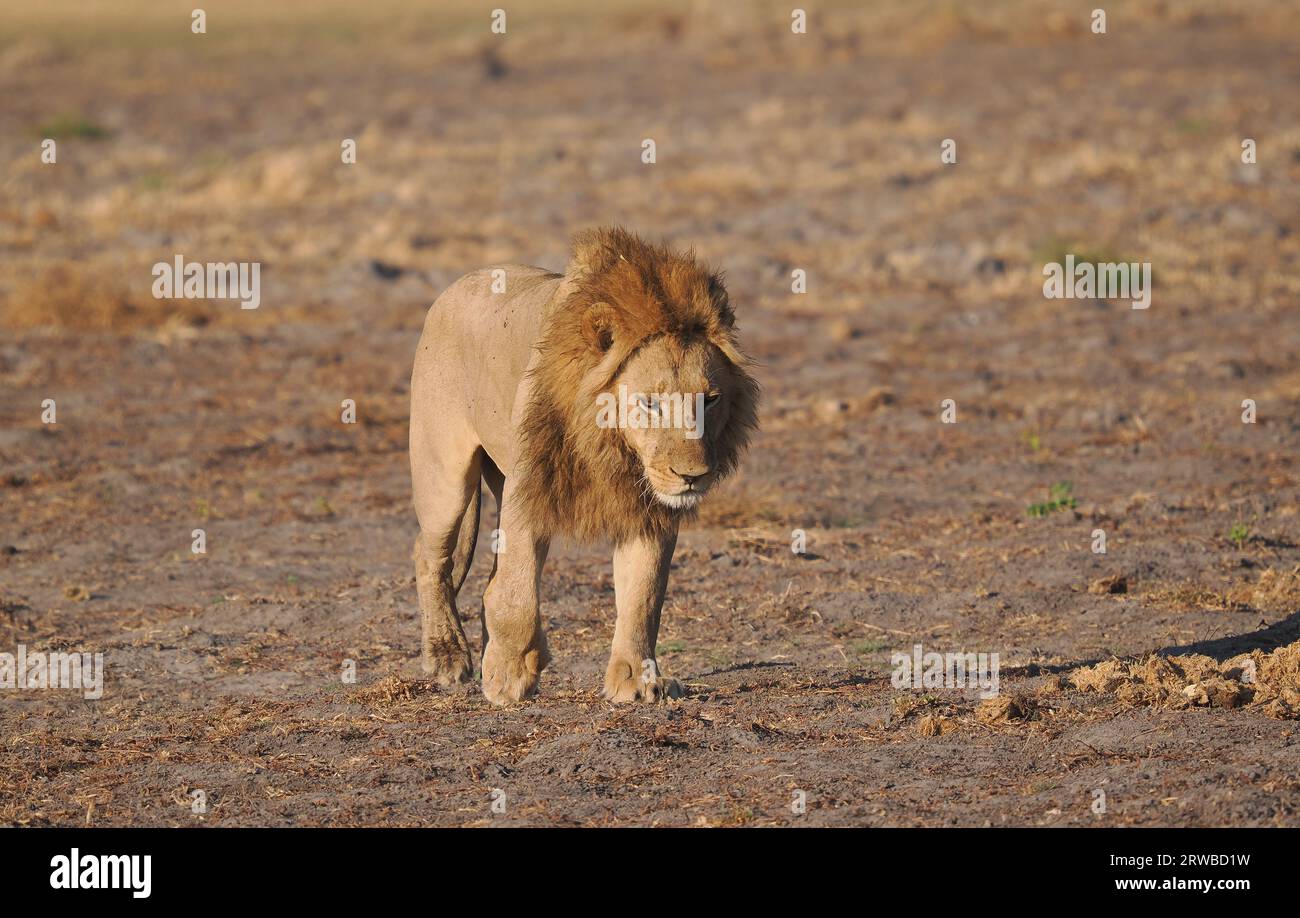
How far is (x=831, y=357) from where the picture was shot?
1474 cm

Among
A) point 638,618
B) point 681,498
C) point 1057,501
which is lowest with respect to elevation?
point 638,618

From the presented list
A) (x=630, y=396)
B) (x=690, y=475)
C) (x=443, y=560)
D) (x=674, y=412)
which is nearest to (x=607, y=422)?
(x=630, y=396)

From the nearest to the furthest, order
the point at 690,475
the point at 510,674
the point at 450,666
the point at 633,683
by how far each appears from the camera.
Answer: the point at 690,475, the point at 633,683, the point at 510,674, the point at 450,666

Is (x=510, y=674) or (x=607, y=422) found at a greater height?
(x=607, y=422)

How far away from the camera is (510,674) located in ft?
21.8

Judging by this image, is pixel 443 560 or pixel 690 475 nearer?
pixel 690 475

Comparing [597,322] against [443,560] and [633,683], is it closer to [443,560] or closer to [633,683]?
[633,683]

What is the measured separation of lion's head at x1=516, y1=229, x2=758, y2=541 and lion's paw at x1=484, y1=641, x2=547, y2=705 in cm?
53

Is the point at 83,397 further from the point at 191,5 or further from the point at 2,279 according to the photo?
the point at 191,5

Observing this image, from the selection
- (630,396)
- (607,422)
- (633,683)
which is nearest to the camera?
(630,396)

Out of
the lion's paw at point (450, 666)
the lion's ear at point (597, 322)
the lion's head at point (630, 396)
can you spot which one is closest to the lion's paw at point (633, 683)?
the lion's head at point (630, 396)

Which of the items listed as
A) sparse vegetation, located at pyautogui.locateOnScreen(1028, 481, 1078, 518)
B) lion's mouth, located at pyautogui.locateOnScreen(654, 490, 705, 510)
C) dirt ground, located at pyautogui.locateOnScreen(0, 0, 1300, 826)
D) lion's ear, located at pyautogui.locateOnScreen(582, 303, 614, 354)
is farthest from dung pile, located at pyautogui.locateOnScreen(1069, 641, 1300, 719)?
sparse vegetation, located at pyautogui.locateOnScreen(1028, 481, 1078, 518)

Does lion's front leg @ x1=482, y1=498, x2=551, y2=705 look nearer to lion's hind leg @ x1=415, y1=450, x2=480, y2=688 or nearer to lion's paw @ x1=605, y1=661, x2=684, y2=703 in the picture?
lion's paw @ x1=605, y1=661, x2=684, y2=703

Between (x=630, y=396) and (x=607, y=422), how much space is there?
165mm
